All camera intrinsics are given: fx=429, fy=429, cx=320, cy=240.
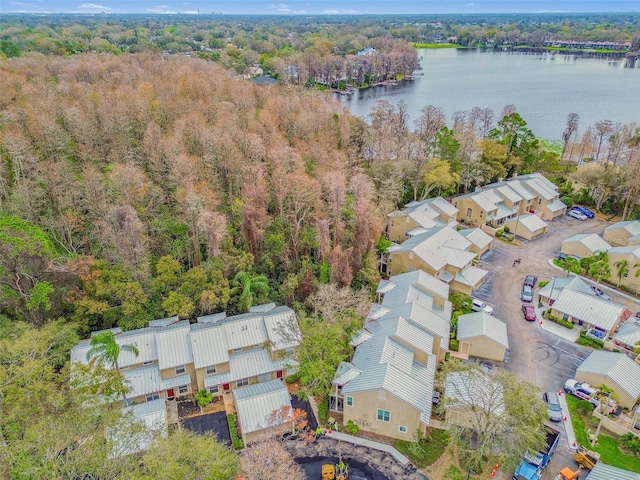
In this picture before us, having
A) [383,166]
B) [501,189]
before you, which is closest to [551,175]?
[501,189]

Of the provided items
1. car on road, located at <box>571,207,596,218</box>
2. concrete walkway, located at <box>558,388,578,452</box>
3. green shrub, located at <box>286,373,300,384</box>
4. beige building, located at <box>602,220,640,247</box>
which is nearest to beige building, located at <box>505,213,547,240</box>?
beige building, located at <box>602,220,640,247</box>

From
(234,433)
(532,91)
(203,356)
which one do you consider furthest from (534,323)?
(532,91)

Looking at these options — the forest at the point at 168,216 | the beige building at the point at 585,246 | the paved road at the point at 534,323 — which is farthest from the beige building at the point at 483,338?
the beige building at the point at 585,246

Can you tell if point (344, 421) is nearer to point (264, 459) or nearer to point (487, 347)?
point (264, 459)

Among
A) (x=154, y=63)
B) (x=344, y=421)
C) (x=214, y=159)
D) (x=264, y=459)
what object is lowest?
(x=344, y=421)

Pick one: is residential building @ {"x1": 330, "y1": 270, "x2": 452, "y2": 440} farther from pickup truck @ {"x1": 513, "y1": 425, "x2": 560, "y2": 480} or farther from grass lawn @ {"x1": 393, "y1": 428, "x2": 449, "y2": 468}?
pickup truck @ {"x1": 513, "y1": 425, "x2": 560, "y2": 480}

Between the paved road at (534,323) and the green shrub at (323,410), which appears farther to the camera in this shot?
the paved road at (534,323)

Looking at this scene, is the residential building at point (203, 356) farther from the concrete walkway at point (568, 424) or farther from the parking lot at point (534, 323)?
the concrete walkway at point (568, 424)
